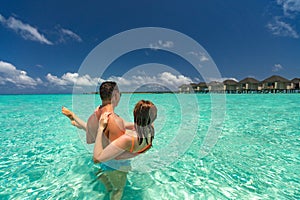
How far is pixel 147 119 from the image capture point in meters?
1.84

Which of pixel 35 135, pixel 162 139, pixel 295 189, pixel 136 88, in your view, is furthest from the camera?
pixel 35 135

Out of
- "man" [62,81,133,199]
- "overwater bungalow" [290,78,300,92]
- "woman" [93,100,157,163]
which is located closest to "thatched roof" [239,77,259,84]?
"overwater bungalow" [290,78,300,92]

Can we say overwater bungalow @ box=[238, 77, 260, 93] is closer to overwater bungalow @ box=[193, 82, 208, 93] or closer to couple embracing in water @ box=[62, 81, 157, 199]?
overwater bungalow @ box=[193, 82, 208, 93]

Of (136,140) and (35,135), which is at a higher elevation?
(136,140)

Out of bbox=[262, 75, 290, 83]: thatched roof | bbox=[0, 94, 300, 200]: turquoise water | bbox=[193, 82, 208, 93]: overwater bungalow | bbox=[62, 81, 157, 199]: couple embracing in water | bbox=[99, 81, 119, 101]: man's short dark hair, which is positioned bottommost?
bbox=[0, 94, 300, 200]: turquoise water

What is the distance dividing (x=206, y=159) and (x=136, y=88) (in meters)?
2.23

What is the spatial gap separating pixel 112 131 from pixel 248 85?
61.3 m

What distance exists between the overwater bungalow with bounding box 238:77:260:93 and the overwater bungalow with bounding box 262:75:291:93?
2.11m

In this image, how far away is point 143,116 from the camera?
1.81 m

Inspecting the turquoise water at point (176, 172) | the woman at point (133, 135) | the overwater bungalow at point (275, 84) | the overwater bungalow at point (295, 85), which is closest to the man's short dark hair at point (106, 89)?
the woman at point (133, 135)

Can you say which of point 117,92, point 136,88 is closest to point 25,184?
point 117,92

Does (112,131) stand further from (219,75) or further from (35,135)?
(35,135)

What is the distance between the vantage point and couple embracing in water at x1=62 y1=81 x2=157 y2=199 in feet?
5.99

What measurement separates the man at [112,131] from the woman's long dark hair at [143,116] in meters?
0.37
